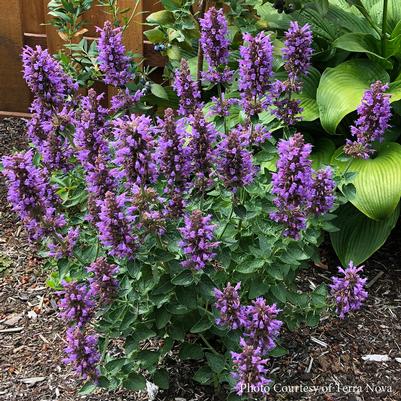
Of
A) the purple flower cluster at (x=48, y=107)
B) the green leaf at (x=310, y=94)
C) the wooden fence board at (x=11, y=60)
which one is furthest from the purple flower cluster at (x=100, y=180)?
the wooden fence board at (x=11, y=60)

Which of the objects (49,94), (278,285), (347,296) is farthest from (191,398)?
(49,94)

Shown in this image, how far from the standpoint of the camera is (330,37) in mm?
4176

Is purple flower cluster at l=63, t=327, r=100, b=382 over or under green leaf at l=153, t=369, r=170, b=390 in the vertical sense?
over

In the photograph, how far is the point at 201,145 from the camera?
2.15 meters

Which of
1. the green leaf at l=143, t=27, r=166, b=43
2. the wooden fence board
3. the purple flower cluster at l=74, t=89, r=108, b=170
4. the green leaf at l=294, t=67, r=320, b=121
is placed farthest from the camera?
the wooden fence board

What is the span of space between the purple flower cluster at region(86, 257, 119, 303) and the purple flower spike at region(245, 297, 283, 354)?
49 cm

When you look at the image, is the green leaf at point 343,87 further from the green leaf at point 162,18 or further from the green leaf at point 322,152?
the green leaf at point 162,18

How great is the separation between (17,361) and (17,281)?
64cm

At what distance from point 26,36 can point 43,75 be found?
2688 mm

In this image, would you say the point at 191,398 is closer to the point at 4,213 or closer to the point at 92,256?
the point at 92,256

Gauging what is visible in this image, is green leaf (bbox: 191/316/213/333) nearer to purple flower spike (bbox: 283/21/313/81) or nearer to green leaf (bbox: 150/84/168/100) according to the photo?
purple flower spike (bbox: 283/21/313/81)

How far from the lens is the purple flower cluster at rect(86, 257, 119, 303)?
2129mm

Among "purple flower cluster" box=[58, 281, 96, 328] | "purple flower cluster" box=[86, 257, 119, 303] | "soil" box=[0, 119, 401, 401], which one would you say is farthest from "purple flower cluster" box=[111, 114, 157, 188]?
"soil" box=[0, 119, 401, 401]

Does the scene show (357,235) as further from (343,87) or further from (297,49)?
(297,49)
